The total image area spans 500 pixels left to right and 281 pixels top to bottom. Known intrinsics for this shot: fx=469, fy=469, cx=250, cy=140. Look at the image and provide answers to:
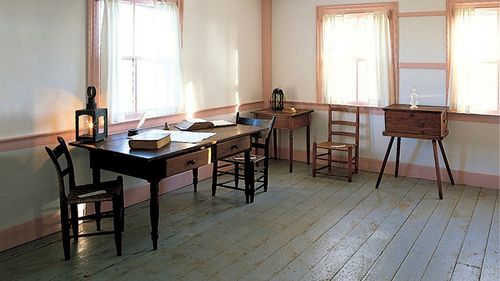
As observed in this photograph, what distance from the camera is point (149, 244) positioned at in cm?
369

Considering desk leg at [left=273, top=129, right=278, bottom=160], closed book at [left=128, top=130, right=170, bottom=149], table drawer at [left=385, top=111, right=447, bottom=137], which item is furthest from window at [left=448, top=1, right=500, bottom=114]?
closed book at [left=128, top=130, right=170, bottom=149]

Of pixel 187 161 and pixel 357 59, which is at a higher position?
pixel 357 59

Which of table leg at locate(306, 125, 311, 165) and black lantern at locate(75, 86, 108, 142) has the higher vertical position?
black lantern at locate(75, 86, 108, 142)

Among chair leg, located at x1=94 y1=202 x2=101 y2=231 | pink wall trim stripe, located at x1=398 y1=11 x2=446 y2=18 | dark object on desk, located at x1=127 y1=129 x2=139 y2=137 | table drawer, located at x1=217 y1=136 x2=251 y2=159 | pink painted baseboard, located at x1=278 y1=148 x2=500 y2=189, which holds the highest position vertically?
pink wall trim stripe, located at x1=398 y1=11 x2=446 y2=18

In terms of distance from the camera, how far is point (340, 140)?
6.22m

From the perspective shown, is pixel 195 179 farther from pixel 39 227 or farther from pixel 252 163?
pixel 39 227

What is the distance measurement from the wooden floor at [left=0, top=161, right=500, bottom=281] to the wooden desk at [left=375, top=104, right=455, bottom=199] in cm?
58

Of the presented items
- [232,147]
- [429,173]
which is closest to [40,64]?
[232,147]

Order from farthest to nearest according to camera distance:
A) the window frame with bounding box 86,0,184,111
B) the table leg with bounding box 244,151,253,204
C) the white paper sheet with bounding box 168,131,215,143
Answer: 1. the table leg with bounding box 244,151,253,204
2. the window frame with bounding box 86,0,184,111
3. the white paper sheet with bounding box 168,131,215,143

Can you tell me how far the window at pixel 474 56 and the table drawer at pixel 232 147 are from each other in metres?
2.50

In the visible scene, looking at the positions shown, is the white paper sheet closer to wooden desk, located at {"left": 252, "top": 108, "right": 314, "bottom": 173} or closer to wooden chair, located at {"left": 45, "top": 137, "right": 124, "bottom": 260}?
wooden chair, located at {"left": 45, "top": 137, "right": 124, "bottom": 260}

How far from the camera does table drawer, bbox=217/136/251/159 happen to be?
4.06 meters

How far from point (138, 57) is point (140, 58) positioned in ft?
0.08

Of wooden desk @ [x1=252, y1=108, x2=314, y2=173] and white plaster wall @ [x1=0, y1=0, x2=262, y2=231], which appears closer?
white plaster wall @ [x1=0, y1=0, x2=262, y2=231]
